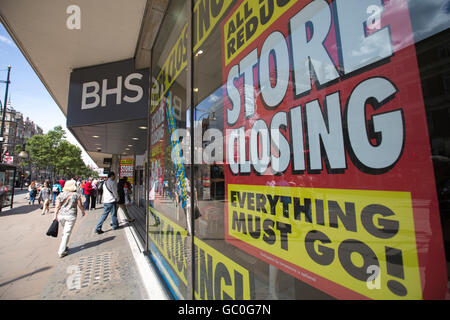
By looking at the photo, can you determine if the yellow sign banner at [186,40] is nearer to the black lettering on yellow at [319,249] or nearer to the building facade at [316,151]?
the building facade at [316,151]

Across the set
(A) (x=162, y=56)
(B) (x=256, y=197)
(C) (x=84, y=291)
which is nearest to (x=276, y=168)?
(B) (x=256, y=197)

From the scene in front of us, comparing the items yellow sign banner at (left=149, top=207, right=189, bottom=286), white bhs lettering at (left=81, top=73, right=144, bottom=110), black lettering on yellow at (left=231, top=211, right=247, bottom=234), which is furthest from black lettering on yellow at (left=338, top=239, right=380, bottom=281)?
white bhs lettering at (left=81, top=73, right=144, bottom=110)

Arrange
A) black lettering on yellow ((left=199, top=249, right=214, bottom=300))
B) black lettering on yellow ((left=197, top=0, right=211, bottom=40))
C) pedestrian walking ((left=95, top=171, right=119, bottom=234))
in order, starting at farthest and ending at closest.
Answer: pedestrian walking ((left=95, top=171, right=119, bottom=234))
black lettering on yellow ((left=197, top=0, right=211, bottom=40))
black lettering on yellow ((left=199, top=249, right=214, bottom=300))

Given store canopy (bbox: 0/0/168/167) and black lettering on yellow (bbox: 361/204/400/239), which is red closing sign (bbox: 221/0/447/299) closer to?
black lettering on yellow (bbox: 361/204/400/239)

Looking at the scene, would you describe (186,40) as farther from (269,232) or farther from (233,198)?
(269,232)

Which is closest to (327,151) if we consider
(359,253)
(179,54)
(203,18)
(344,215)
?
(344,215)

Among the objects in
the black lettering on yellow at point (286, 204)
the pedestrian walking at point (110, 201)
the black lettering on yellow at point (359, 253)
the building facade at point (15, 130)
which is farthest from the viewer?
the building facade at point (15, 130)

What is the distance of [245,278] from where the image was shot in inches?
56.2

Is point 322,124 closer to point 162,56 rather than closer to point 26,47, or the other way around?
point 162,56

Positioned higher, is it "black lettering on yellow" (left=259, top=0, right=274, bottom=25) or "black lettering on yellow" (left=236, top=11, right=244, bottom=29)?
"black lettering on yellow" (left=236, top=11, right=244, bottom=29)

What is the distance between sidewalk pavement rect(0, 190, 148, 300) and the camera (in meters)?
3.03

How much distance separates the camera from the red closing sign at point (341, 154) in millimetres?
653

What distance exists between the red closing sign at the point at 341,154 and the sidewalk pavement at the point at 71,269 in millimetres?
2741

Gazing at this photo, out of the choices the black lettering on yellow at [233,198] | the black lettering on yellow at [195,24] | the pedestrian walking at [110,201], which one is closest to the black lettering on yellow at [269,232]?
the black lettering on yellow at [233,198]
